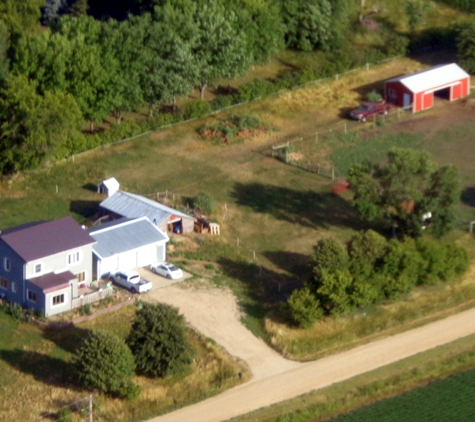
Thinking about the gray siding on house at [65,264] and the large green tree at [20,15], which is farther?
the large green tree at [20,15]

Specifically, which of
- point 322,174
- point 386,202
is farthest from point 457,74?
point 386,202

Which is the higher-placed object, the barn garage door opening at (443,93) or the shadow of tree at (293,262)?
the barn garage door opening at (443,93)

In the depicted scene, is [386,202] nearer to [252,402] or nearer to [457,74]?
[252,402]

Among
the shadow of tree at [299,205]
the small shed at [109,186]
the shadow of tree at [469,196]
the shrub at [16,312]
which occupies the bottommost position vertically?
the shrub at [16,312]

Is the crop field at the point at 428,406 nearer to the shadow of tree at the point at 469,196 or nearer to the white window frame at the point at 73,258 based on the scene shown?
the white window frame at the point at 73,258

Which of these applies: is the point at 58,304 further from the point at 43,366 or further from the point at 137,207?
the point at 137,207

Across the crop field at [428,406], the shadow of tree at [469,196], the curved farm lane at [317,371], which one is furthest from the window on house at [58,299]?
the shadow of tree at [469,196]

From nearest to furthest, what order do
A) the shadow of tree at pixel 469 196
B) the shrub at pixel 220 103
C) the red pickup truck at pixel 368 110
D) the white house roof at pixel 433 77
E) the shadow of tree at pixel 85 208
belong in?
the shadow of tree at pixel 85 208, the shadow of tree at pixel 469 196, the red pickup truck at pixel 368 110, the shrub at pixel 220 103, the white house roof at pixel 433 77
